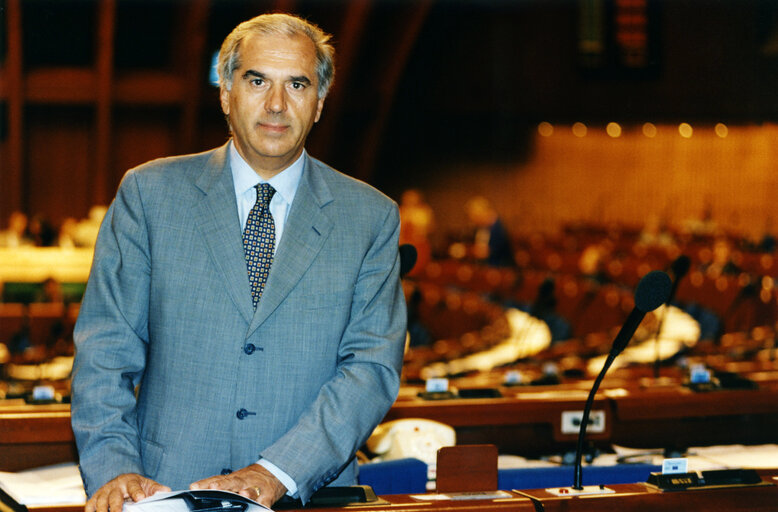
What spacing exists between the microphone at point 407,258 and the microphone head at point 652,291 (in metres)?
0.60

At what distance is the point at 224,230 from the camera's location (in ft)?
→ 5.07

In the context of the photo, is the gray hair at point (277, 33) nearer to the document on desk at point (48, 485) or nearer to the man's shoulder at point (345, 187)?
the man's shoulder at point (345, 187)

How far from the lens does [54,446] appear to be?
7.62 feet

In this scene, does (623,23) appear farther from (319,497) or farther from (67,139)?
(319,497)

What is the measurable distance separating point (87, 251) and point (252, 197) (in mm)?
7120

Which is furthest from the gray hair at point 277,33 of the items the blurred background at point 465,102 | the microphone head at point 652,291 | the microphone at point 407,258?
the blurred background at point 465,102

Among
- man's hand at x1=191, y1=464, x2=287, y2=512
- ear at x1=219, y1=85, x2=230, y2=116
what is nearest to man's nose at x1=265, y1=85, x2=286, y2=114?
ear at x1=219, y1=85, x2=230, y2=116

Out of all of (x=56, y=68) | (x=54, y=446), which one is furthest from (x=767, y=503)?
(x=56, y=68)

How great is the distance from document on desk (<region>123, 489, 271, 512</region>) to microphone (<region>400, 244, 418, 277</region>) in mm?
834

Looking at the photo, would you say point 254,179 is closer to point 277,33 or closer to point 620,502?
point 277,33

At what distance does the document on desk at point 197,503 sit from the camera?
1237mm

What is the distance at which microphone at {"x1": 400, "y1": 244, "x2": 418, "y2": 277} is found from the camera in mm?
2037

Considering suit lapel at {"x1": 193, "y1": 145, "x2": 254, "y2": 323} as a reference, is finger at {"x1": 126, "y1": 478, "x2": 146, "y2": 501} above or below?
below

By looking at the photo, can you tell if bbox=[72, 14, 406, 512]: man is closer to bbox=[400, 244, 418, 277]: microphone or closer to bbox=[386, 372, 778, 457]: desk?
bbox=[400, 244, 418, 277]: microphone
